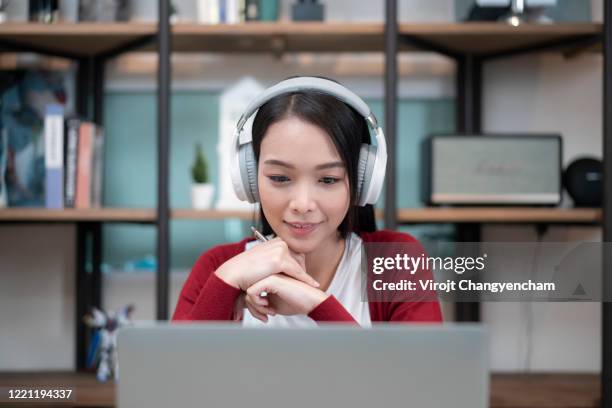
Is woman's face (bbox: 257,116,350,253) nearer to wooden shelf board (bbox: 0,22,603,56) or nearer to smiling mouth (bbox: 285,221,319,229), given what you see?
smiling mouth (bbox: 285,221,319,229)

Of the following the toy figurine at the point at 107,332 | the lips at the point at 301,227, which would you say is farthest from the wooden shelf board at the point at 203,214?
the lips at the point at 301,227

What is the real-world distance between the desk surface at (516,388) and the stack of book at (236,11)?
1.10 metres

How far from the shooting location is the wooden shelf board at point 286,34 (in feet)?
6.23

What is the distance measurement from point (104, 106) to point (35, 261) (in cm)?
55

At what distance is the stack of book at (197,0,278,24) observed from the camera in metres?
1.98

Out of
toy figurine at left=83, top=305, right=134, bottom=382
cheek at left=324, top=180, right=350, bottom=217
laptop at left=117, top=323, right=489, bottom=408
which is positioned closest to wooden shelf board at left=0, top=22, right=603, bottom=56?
toy figurine at left=83, top=305, right=134, bottom=382

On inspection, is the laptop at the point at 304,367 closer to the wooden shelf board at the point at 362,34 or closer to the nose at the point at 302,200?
the nose at the point at 302,200

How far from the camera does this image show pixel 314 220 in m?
1.10

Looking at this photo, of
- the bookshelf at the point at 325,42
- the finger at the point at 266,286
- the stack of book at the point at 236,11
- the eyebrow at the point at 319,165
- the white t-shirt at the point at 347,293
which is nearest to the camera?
the finger at the point at 266,286

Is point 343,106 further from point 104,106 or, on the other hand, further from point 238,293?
point 104,106

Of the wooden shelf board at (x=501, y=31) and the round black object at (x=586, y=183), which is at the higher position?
the wooden shelf board at (x=501, y=31)

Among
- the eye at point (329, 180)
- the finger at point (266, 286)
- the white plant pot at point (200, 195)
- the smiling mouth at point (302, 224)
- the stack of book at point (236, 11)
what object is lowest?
the finger at point (266, 286)

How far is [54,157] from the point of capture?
195 cm

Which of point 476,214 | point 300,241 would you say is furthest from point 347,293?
point 476,214
